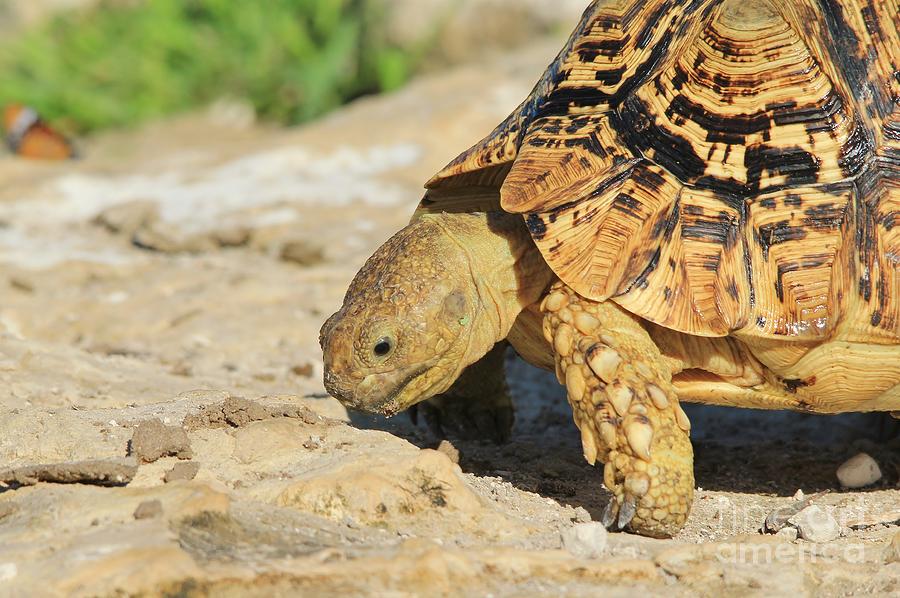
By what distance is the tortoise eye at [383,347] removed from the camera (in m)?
3.38

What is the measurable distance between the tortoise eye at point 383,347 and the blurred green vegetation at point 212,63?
28.7ft

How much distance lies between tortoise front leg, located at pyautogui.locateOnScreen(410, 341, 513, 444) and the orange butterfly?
7.21m

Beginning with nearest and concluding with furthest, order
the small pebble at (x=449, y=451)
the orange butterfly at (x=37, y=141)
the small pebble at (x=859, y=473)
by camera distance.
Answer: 1. the small pebble at (x=449, y=451)
2. the small pebble at (x=859, y=473)
3. the orange butterfly at (x=37, y=141)

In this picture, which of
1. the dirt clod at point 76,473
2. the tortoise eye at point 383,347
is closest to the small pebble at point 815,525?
the tortoise eye at point 383,347

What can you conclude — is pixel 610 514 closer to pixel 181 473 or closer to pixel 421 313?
pixel 421 313

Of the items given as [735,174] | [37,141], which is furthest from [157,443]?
[37,141]

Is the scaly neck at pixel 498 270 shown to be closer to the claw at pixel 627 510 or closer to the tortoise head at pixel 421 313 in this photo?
the tortoise head at pixel 421 313

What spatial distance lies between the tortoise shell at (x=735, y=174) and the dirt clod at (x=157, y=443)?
1328 mm

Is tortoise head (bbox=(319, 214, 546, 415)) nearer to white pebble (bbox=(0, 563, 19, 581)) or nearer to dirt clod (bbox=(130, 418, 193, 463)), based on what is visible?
dirt clod (bbox=(130, 418, 193, 463))

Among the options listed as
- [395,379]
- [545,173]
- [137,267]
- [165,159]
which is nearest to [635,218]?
[545,173]

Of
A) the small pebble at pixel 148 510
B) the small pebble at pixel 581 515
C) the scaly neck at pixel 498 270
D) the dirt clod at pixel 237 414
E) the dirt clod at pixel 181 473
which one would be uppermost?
→ the scaly neck at pixel 498 270

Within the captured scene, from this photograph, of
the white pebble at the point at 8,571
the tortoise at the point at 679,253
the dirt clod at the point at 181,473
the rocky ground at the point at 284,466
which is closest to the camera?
the white pebble at the point at 8,571

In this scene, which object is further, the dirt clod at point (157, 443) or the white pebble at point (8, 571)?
the dirt clod at point (157, 443)

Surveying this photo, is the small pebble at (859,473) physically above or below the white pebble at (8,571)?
below
